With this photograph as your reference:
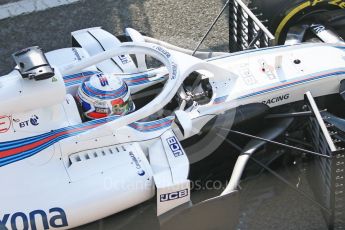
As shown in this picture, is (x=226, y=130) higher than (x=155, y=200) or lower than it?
higher

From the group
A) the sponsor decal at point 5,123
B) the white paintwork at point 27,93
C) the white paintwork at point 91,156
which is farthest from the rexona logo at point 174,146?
the sponsor decal at point 5,123

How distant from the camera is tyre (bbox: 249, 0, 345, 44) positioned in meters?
5.73

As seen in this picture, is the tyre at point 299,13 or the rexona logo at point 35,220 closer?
the rexona logo at point 35,220

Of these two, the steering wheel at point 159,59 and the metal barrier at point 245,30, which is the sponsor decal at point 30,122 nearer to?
the steering wheel at point 159,59

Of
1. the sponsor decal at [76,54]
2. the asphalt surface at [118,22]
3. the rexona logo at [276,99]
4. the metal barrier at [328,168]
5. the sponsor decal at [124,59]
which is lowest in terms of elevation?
the metal barrier at [328,168]

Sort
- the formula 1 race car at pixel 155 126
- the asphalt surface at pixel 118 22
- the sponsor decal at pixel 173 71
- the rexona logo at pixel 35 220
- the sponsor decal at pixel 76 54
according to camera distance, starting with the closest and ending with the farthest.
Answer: the rexona logo at pixel 35 220 → the formula 1 race car at pixel 155 126 → the sponsor decal at pixel 173 71 → the sponsor decal at pixel 76 54 → the asphalt surface at pixel 118 22

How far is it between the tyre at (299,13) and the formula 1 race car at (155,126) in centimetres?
60

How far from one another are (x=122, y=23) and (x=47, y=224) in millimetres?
3545

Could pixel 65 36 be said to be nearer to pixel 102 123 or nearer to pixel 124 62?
pixel 124 62

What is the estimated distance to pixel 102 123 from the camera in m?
4.23

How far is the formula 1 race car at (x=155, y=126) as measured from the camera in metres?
4.04

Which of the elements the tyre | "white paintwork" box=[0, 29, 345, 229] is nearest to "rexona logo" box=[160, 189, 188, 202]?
"white paintwork" box=[0, 29, 345, 229]

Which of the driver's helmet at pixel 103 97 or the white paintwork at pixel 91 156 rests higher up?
the driver's helmet at pixel 103 97

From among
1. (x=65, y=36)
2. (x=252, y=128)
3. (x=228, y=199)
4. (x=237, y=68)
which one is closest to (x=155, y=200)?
(x=228, y=199)
